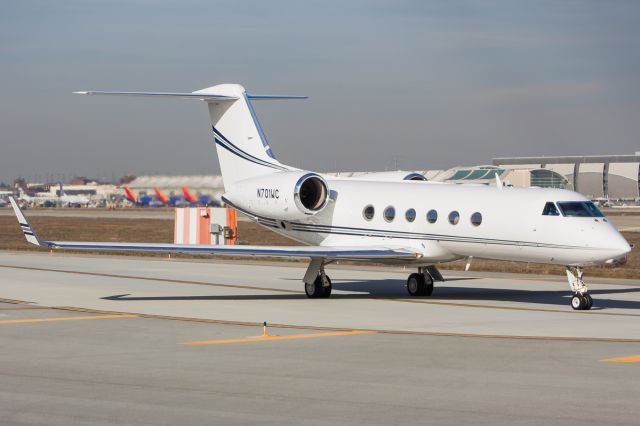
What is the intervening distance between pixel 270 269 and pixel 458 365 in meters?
20.8

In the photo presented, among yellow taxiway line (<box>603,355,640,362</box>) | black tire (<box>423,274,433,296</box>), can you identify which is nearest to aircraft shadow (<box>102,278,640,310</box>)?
black tire (<box>423,274,433,296</box>)

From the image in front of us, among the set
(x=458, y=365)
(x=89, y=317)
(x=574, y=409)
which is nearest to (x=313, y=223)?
(x=89, y=317)

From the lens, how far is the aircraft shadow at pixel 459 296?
2395 centimetres

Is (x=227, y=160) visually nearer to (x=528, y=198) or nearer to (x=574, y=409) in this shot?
(x=528, y=198)

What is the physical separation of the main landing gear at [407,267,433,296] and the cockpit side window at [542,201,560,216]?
4.43 m

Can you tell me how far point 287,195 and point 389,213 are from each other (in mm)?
2737

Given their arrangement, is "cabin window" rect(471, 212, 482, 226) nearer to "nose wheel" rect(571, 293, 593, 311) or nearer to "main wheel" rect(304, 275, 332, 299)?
"nose wheel" rect(571, 293, 593, 311)

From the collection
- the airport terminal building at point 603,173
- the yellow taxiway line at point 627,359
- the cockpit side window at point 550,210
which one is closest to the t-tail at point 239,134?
the cockpit side window at point 550,210

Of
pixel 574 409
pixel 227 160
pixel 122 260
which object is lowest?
pixel 122 260

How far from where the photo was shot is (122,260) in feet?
127

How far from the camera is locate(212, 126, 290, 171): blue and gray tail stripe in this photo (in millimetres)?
27645

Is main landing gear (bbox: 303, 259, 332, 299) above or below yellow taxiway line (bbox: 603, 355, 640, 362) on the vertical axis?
below

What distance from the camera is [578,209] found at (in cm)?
2191

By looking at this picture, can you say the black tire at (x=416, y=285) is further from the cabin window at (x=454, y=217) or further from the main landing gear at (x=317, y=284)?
the cabin window at (x=454, y=217)
